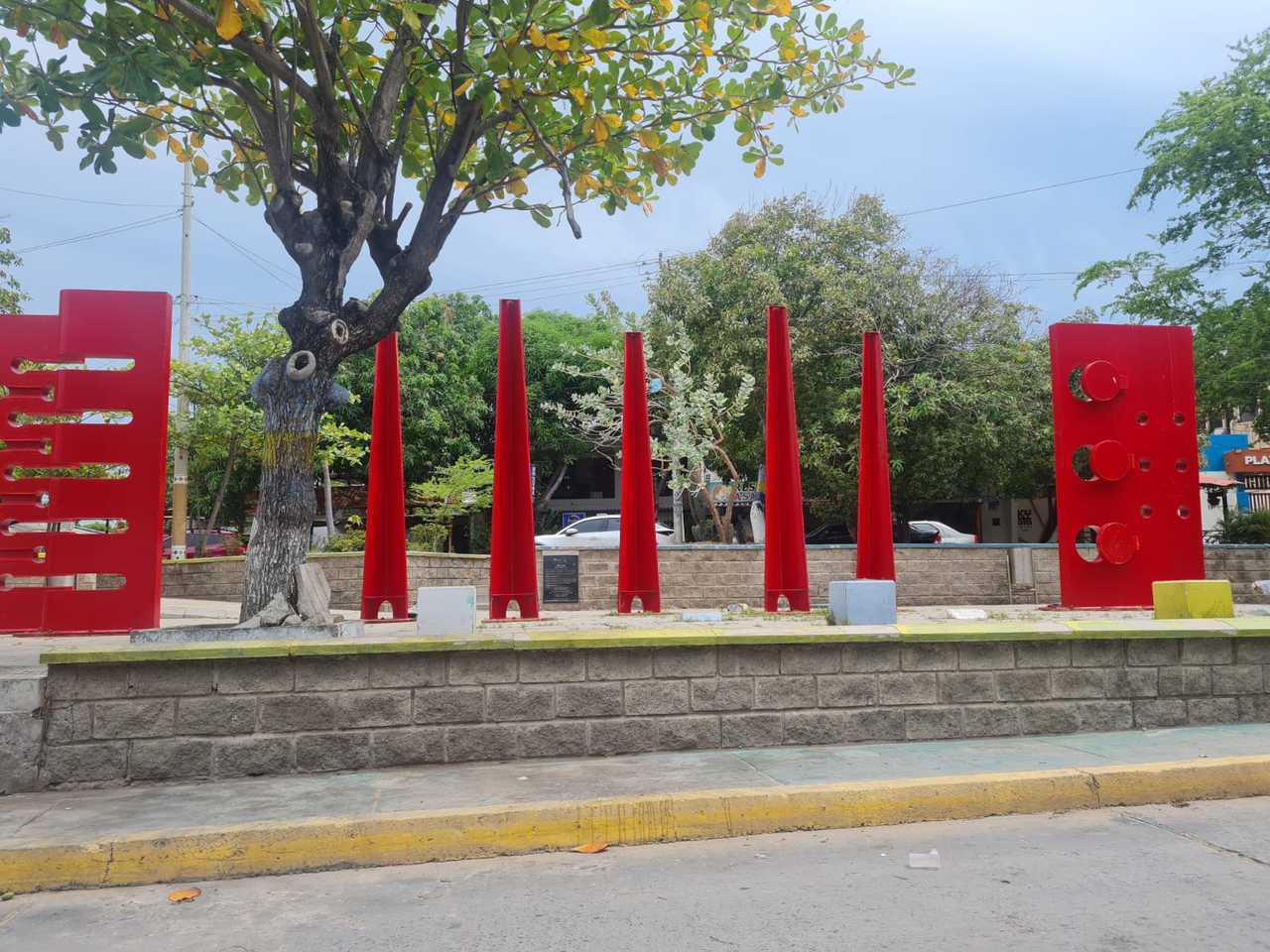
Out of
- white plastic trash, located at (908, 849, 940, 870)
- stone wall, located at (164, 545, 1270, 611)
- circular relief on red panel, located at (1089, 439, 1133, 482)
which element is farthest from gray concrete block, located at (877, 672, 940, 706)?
stone wall, located at (164, 545, 1270, 611)

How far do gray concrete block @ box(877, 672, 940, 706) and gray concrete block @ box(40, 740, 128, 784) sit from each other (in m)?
5.11

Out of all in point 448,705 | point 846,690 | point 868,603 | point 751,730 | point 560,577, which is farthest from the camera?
point 560,577

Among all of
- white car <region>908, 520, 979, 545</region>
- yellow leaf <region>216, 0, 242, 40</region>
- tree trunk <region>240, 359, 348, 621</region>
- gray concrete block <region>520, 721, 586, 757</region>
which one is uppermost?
yellow leaf <region>216, 0, 242, 40</region>

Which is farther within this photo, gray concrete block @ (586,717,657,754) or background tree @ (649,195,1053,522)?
background tree @ (649,195,1053,522)

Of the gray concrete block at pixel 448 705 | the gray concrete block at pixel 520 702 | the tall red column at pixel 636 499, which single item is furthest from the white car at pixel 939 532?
the gray concrete block at pixel 448 705

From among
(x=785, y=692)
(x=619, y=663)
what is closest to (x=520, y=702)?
(x=619, y=663)

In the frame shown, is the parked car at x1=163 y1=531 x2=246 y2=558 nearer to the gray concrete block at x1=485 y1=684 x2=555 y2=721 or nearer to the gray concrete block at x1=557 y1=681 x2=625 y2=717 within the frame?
the gray concrete block at x1=485 y1=684 x2=555 y2=721

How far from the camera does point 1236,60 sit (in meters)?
18.8

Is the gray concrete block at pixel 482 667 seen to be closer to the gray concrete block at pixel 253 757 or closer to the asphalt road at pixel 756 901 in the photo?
the gray concrete block at pixel 253 757

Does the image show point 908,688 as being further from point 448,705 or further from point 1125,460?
point 1125,460

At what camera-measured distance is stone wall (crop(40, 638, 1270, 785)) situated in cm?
597

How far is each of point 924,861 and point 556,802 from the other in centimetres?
193

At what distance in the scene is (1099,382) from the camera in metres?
12.0

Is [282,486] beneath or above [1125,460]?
beneath
